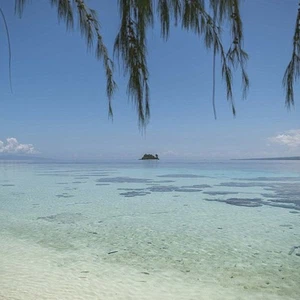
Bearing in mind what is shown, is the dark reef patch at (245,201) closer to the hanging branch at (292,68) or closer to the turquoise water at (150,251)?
the turquoise water at (150,251)

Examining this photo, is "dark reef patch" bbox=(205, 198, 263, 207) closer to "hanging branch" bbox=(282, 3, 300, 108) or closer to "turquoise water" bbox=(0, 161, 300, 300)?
"turquoise water" bbox=(0, 161, 300, 300)

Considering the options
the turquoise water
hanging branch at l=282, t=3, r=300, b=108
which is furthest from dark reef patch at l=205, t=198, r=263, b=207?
hanging branch at l=282, t=3, r=300, b=108

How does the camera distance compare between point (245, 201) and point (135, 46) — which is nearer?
point (135, 46)

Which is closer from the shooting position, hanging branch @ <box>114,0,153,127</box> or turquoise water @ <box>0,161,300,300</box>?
hanging branch @ <box>114,0,153,127</box>

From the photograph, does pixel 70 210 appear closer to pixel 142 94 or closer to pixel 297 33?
pixel 142 94

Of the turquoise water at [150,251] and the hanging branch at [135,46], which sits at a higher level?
the hanging branch at [135,46]

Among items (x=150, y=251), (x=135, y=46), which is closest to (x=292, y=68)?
(x=135, y=46)

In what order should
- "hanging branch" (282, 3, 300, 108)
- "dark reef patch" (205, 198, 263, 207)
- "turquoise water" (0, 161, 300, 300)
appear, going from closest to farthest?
1. "hanging branch" (282, 3, 300, 108)
2. "turquoise water" (0, 161, 300, 300)
3. "dark reef patch" (205, 198, 263, 207)

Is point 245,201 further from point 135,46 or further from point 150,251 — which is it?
point 135,46

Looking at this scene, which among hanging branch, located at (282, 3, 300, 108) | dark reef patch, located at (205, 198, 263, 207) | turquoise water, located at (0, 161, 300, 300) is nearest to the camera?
hanging branch, located at (282, 3, 300, 108)

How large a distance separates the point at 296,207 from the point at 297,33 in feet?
22.4

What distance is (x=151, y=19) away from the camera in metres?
1.42

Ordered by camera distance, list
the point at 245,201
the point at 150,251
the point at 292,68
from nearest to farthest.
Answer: the point at 292,68, the point at 150,251, the point at 245,201

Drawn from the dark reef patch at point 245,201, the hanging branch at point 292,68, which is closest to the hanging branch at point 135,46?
the hanging branch at point 292,68
